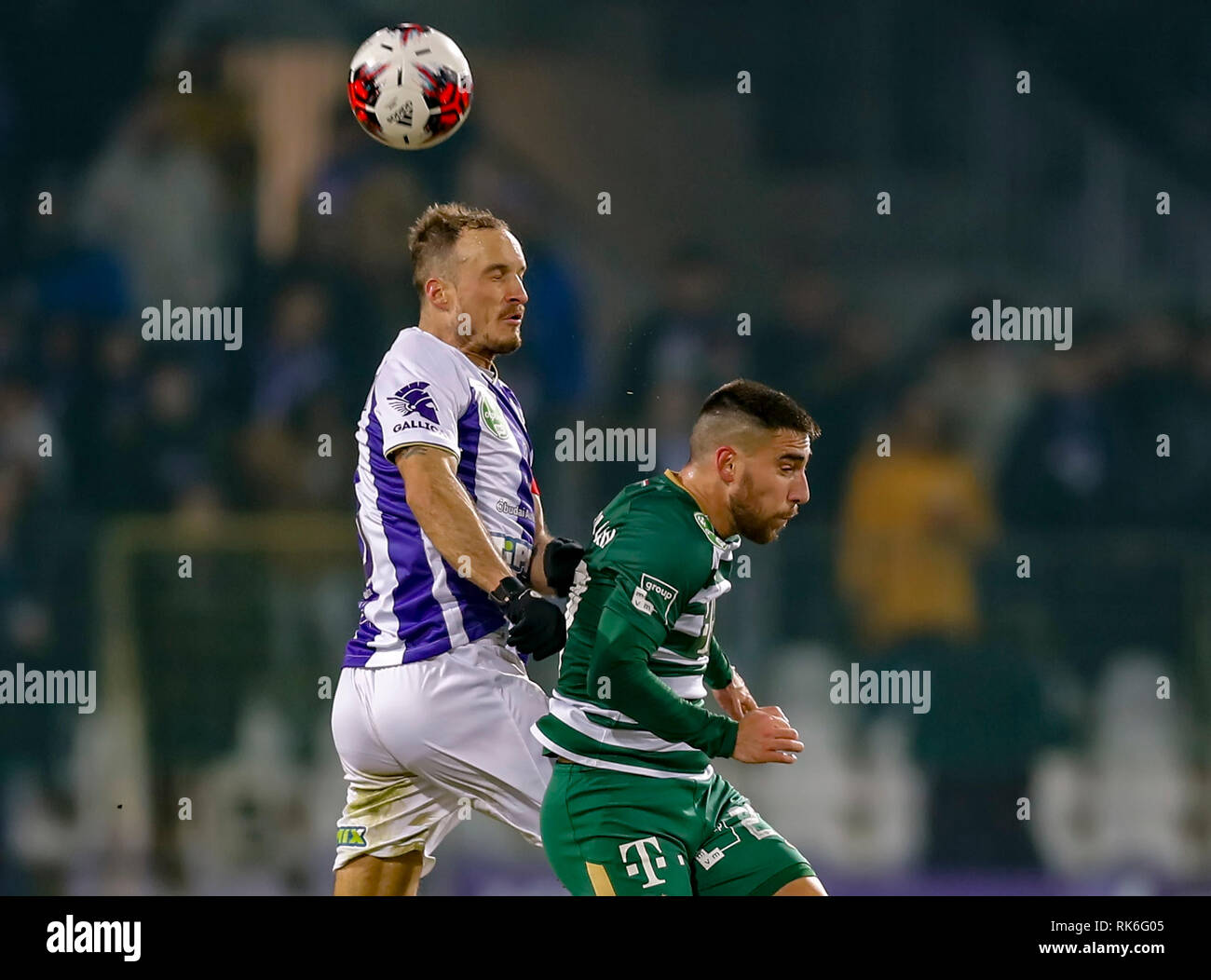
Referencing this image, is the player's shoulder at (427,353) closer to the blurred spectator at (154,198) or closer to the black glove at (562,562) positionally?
the black glove at (562,562)

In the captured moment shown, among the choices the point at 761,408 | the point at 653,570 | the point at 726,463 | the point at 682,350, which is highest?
the point at 682,350

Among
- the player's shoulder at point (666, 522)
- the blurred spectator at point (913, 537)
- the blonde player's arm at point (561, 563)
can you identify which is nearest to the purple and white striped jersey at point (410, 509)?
the blonde player's arm at point (561, 563)

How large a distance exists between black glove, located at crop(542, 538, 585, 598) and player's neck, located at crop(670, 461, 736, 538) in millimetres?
413

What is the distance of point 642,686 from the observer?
3375 mm

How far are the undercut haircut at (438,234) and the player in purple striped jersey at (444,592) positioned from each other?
0.08ft

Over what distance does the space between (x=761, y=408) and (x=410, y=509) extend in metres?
0.90

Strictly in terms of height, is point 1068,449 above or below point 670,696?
above

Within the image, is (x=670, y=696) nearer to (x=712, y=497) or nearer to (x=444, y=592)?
(x=712, y=497)

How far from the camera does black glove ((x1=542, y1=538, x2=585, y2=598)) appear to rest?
3941 millimetres

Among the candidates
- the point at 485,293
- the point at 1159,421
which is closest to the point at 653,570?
the point at 485,293

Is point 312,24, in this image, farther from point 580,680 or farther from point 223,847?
point 580,680

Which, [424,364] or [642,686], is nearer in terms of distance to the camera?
[642,686]

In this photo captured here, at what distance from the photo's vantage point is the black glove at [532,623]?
3713 millimetres

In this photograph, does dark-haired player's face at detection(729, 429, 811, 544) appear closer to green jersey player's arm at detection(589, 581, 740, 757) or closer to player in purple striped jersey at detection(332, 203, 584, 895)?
green jersey player's arm at detection(589, 581, 740, 757)
